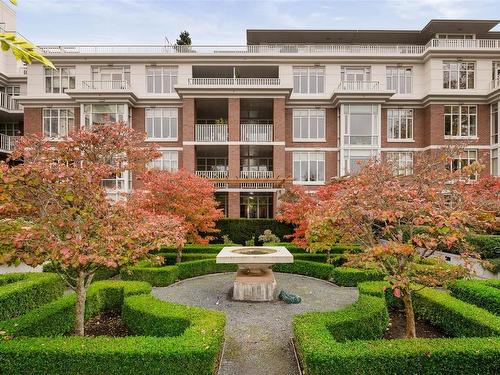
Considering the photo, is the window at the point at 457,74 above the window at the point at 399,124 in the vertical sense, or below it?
above

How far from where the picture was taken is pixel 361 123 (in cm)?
2592

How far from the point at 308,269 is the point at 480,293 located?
6.98 meters

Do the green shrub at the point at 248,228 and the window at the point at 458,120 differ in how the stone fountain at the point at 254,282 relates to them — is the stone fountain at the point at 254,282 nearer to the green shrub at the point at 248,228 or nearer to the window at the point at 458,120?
the green shrub at the point at 248,228

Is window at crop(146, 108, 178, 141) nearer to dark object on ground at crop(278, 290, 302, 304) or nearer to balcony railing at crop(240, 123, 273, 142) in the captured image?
balcony railing at crop(240, 123, 273, 142)

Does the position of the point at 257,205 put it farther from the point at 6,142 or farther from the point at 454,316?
the point at 6,142

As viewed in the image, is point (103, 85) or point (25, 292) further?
point (103, 85)

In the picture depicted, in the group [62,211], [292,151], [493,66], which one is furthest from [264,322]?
[493,66]

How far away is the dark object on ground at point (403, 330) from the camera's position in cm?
802

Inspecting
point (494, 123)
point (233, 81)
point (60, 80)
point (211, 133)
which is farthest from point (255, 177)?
point (494, 123)

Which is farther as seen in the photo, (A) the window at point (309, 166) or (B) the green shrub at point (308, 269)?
(A) the window at point (309, 166)

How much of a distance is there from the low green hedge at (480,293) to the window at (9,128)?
119 feet

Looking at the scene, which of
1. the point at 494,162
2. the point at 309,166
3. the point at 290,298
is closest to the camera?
the point at 290,298

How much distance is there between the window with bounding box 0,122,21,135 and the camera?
103 feet

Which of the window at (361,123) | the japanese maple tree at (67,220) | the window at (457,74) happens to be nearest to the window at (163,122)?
the window at (361,123)
